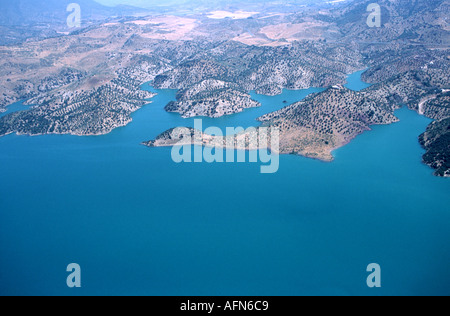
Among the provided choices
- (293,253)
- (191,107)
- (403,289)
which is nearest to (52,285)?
(293,253)

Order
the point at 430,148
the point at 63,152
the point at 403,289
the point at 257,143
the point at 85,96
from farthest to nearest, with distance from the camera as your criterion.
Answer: the point at 85,96 → the point at 63,152 → the point at 257,143 → the point at 430,148 → the point at 403,289

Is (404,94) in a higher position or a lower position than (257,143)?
higher

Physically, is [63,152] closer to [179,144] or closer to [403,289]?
[179,144]

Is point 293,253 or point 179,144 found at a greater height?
point 179,144

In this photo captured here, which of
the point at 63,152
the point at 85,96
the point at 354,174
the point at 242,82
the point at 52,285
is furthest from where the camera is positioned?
the point at 242,82

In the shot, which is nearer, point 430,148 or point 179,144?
point 430,148
